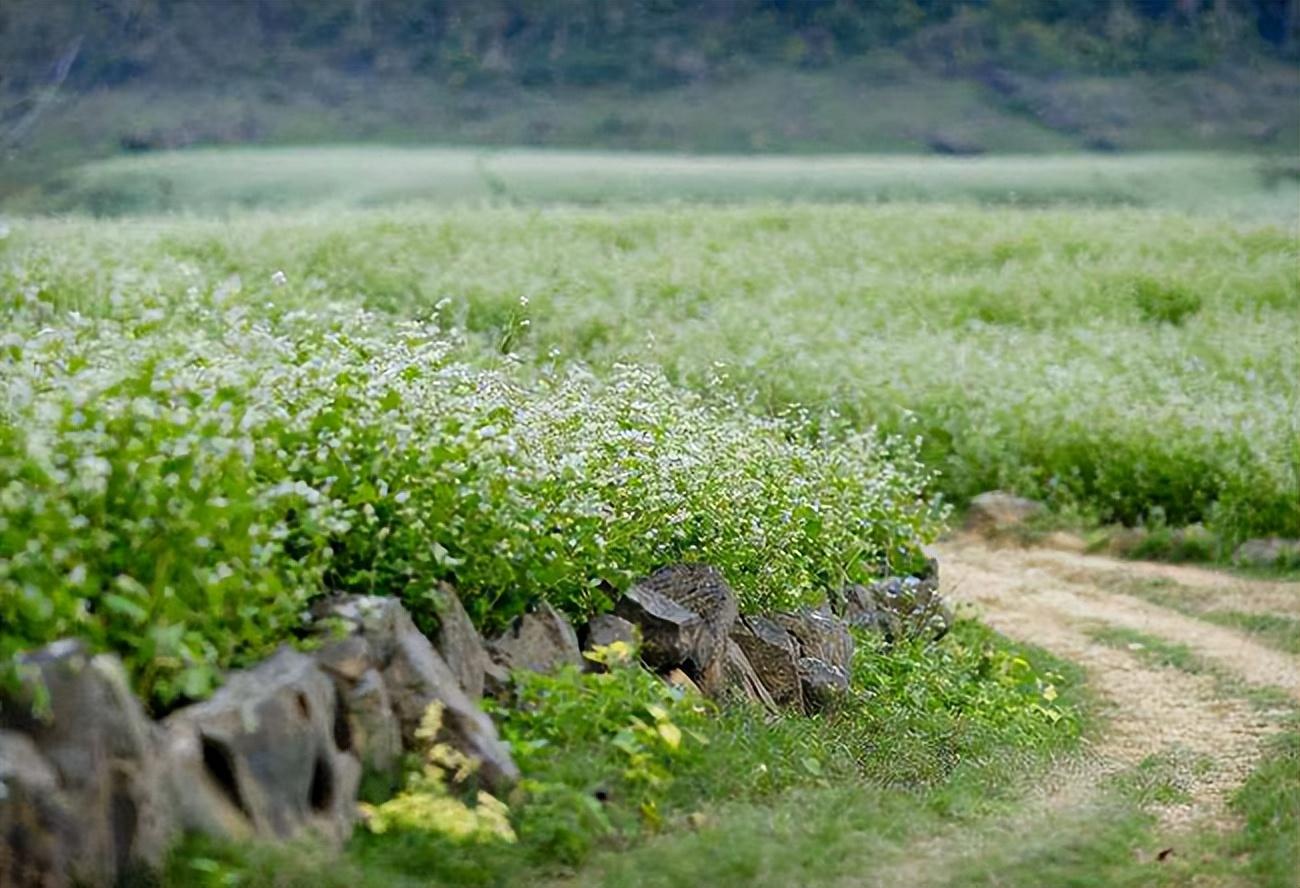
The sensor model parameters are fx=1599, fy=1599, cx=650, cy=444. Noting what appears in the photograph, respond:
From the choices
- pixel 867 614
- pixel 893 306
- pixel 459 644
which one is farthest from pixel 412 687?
pixel 893 306

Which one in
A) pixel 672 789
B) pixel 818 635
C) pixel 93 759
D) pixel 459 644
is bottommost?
pixel 818 635

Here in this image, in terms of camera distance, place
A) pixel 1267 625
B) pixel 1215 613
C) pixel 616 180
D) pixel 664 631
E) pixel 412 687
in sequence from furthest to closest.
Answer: pixel 616 180, pixel 1215 613, pixel 1267 625, pixel 664 631, pixel 412 687

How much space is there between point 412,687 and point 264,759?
890 millimetres

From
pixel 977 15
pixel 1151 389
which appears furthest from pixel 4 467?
pixel 977 15

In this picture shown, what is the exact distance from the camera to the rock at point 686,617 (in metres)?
8.73

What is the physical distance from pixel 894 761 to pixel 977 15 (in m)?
45.6

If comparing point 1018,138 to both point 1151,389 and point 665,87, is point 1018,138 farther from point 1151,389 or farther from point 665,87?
point 1151,389

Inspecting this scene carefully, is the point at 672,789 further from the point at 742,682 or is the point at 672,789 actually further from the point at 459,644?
the point at 742,682

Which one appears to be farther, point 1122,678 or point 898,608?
point 1122,678

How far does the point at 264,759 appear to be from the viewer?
633cm

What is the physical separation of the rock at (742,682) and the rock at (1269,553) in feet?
31.0

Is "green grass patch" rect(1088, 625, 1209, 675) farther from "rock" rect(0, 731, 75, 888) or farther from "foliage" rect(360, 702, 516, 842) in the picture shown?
"rock" rect(0, 731, 75, 888)

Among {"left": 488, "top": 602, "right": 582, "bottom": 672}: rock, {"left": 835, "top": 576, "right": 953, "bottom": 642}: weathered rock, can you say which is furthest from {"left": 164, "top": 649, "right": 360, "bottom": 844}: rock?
{"left": 835, "top": 576, "right": 953, "bottom": 642}: weathered rock

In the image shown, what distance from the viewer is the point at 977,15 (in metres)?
50.9
